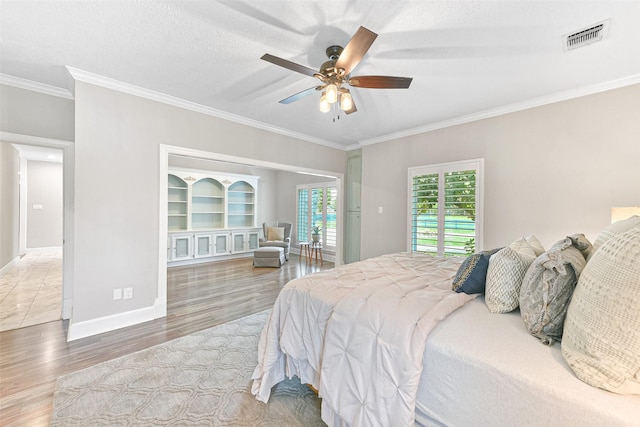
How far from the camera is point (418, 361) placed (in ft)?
3.78

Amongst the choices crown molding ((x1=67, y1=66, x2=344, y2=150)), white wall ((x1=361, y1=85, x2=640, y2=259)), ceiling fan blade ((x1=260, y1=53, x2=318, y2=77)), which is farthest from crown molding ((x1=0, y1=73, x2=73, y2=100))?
white wall ((x1=361, y1=85, x2=640, y2=259))

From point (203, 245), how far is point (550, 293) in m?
6.49

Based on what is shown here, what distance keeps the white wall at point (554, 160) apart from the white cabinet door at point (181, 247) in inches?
211

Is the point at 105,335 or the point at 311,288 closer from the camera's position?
the point at 311,288

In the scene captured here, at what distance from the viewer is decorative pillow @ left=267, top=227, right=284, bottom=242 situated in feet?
21.5

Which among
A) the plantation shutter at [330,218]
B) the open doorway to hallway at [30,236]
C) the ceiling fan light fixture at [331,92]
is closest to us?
the ceiling fan light fixture at [331,92]

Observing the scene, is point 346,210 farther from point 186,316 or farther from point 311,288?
point 311,288

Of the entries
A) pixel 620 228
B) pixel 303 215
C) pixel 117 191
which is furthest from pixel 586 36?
pixel 303 215

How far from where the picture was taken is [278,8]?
69.3 inches

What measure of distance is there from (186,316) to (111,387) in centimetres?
125

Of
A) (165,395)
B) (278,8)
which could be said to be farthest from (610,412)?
(278,8)

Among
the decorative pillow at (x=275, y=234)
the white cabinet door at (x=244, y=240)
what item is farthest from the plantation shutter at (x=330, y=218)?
the white cabinet door at (x=244, y=240)

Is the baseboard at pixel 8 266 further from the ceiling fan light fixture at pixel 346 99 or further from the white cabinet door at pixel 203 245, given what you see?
the ceiling fan light fixture at pixel 346 99

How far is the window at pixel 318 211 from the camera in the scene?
6773 millimetres
